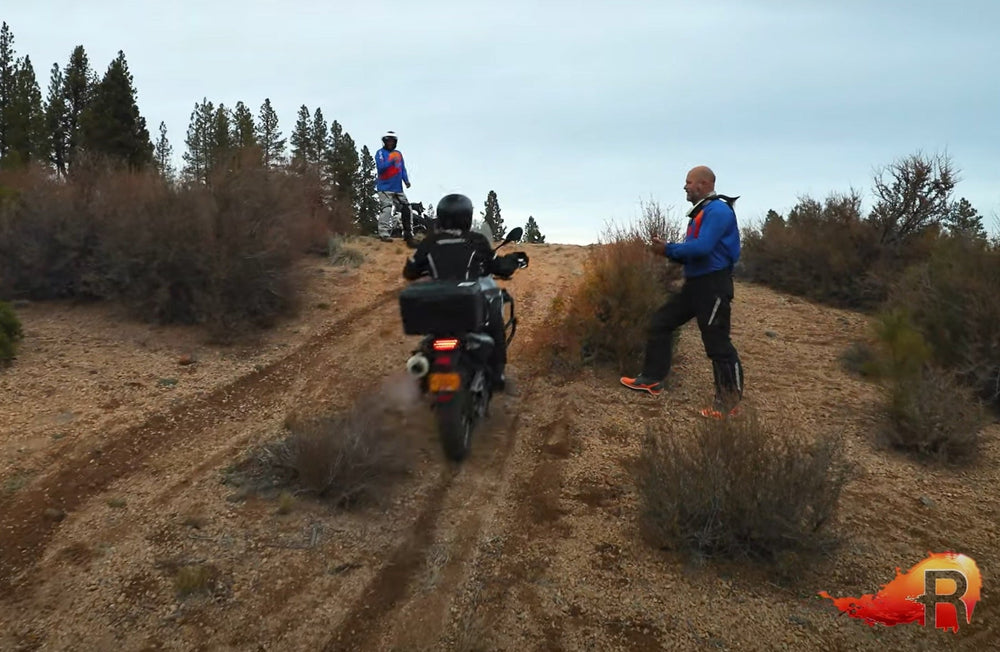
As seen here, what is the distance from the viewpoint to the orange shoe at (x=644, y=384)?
601 cm

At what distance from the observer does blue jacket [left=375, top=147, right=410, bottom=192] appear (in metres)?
12.4

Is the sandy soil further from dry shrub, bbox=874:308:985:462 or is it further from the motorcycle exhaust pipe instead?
the motorcycle exhaust pipe

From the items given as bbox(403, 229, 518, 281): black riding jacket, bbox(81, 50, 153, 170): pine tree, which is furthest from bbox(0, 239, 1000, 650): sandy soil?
bbox(81, 50, 153, 170): pine tree

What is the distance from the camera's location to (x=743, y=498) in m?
3.34

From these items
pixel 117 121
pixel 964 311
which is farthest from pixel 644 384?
pixel 117 121

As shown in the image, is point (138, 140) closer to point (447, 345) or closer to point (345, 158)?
point (345, 158)

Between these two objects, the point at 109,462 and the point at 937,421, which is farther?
the point at 937,421

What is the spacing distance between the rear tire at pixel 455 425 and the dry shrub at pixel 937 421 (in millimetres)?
3207

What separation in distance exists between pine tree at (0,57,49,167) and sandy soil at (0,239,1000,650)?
3440 cm

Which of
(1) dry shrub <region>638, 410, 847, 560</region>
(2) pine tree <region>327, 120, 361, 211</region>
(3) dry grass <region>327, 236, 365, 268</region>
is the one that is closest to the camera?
(1) dry shrub <region>638, 410, 847, 560</region>

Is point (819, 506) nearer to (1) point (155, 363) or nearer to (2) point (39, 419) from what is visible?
(2) point (39, 419)

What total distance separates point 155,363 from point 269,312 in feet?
5.17

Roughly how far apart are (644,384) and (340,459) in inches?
120

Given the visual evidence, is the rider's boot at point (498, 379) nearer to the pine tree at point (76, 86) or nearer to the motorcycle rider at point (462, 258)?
the motorcycle rider at point (462, 258)
